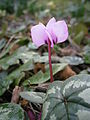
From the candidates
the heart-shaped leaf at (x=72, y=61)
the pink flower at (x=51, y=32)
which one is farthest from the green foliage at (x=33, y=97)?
the heart-shaped leaf at (x=72, y=61)

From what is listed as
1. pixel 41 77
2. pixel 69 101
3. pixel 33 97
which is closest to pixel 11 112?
pixel 33 97

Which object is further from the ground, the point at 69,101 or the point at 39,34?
the point at 39,34

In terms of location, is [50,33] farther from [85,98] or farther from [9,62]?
[9,62]

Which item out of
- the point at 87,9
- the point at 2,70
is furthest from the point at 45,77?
the point at 87,9

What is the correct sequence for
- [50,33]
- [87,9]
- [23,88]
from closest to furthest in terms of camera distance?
1. [50,33]
2. [23,88]
3. [87,9]

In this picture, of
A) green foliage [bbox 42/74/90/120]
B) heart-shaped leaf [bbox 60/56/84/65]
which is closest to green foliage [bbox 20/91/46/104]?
green foliage [bbox 42/74/90/120]

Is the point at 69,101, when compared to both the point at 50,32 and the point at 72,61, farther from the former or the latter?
the point at 72,61

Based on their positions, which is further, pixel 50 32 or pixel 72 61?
pixel 72 61
